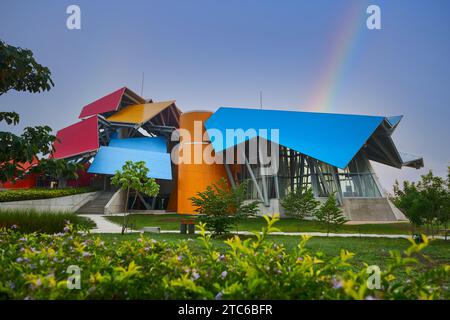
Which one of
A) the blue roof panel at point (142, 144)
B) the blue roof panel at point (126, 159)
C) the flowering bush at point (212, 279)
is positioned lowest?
the flowering bush at point (212, 279)

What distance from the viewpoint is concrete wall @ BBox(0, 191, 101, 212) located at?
3216cm

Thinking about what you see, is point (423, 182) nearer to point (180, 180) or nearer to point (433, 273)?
point (433, 273)

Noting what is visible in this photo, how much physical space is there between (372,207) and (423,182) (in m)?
12.6

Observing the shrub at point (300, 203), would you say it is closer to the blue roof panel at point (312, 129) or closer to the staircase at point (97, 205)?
the blue roof panel at point (312, 129)

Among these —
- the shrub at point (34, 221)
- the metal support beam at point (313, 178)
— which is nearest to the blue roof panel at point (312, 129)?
the metal support beam at point (313, 178)

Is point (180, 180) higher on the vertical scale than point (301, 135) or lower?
lower

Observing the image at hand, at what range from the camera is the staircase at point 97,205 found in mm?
35906

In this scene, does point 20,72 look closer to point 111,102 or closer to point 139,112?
point 139,112

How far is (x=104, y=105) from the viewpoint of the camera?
48656mm

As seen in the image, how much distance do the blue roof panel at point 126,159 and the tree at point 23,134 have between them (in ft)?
105

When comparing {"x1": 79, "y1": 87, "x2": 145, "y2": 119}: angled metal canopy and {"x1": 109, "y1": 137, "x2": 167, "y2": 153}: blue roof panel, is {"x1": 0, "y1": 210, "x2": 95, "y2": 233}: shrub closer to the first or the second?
{"x1": 109, "y1": 137, "x2": 167, "y2": 153}: blue roof panel

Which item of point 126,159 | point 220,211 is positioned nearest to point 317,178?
point 220,211

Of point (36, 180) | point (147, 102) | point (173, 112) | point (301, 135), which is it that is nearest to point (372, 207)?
point (301, 135)

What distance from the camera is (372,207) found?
29.3m
